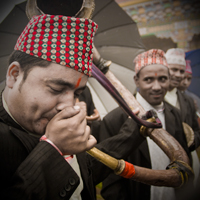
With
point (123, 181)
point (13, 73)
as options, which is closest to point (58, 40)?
point (13, 73)

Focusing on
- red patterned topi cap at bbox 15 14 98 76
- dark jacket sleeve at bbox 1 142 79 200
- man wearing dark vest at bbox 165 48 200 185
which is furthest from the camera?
man wearing dark vest at bbox 165 48 200 185

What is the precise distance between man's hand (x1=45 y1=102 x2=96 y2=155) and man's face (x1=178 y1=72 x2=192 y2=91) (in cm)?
98

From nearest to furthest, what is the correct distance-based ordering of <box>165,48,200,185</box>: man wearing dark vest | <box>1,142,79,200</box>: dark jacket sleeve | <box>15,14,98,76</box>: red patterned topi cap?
<box>1,142,79,200</box>: dark jacket sleeve
<box>15,14,98,76</box>: red patterned topi cap
<box>165,48,200,185</box>: man wearing dark vest

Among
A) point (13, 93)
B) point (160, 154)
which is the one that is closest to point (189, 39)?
point (160, 154)

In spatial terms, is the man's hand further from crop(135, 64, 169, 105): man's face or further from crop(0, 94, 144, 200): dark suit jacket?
crop(135, 64, 169, 105): man's face

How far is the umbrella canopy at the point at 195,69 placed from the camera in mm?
1197

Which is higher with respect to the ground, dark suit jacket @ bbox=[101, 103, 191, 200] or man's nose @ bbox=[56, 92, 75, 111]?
man's nose @ bbox=[56, 92, 75, 111]

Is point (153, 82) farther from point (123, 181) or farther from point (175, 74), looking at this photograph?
point (123, 181)

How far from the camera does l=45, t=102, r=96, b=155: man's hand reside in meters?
0.51

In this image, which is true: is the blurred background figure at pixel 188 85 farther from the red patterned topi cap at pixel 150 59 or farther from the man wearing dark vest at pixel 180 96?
the red patterned topi cap at pixel 150 59

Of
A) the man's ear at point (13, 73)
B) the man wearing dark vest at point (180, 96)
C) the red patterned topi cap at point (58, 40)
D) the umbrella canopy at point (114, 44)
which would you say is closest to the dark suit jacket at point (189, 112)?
the man wearing dark vest at point (180, 96)

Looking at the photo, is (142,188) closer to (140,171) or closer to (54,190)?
(140,171)

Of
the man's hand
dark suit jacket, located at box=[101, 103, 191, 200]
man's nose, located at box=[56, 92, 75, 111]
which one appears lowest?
dark suit jacket, located at box=[101, 103, 191, 200]

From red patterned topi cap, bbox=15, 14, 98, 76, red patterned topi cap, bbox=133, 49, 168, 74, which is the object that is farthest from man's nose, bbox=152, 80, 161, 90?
red patterned topi cap, bbox=15, 14, 98, 76
